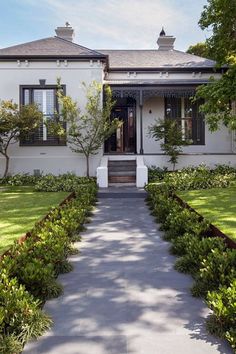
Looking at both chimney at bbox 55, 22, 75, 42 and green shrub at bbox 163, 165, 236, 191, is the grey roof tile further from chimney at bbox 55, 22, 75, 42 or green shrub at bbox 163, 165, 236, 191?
chimney at bbox 55, 22, 75, 42

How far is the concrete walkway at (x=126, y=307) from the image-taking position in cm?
329

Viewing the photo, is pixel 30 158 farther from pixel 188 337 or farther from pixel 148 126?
pixel 188 337

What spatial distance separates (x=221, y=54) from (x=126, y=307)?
483 inches

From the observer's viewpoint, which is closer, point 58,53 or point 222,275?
point 222,275

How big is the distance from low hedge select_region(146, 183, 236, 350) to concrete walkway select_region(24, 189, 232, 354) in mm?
145

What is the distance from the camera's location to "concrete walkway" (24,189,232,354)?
10.8 feet

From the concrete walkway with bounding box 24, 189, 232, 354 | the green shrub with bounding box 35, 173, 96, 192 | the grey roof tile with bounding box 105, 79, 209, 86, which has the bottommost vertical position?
the concrete walkway with bounding box 24, 189, 232, 354

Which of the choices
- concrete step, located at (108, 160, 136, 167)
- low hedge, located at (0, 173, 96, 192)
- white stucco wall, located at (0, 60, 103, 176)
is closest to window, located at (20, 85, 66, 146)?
white stucco wall, located at (0, 60, 103, 176)

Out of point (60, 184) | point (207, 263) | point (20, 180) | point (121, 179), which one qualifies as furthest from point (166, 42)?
point (207, 263)

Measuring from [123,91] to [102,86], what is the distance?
1463 mm

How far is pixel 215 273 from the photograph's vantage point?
14.7ft

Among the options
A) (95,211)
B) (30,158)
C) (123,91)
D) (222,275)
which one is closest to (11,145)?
(30,158)

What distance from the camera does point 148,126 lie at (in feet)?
60.7

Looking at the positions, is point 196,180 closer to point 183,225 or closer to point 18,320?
point 183,225
